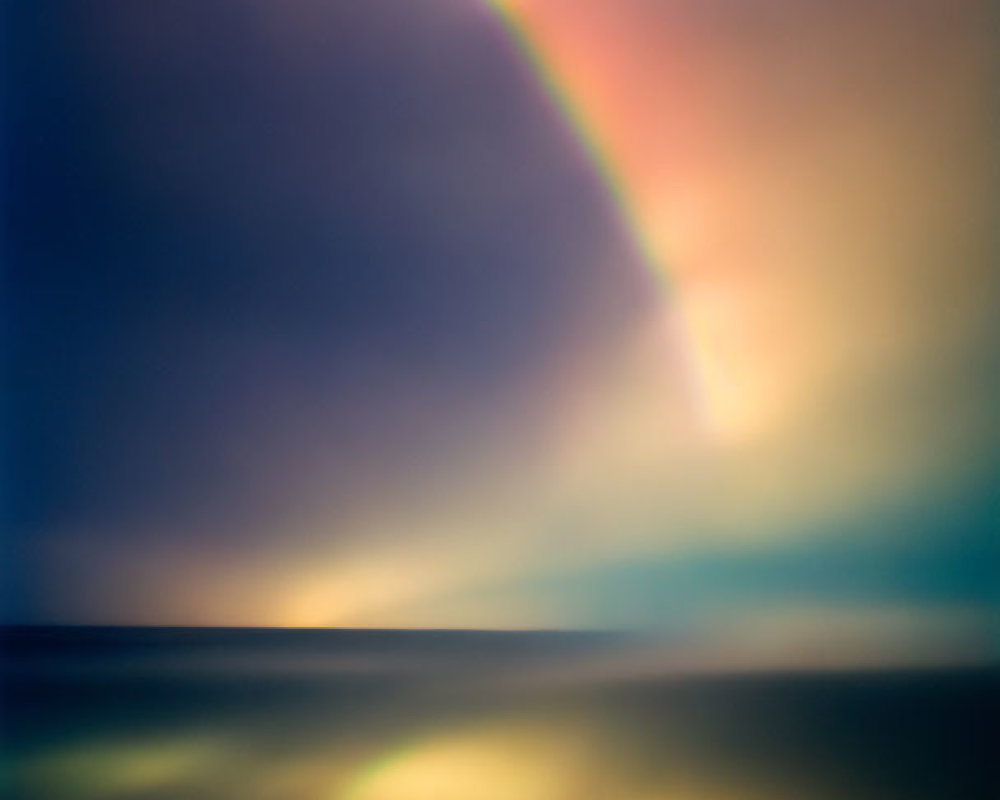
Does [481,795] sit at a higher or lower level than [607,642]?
lower

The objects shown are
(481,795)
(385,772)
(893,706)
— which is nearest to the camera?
(481,795)

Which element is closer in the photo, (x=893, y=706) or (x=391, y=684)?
(x=893, y=706)

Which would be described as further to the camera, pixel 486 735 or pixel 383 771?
pixel 486 735

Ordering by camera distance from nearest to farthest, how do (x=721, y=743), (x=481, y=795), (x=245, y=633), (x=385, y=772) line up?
(x=481, y=795) → (x=385, y=772) → (x=721, y=743) → (x=245, y=633)

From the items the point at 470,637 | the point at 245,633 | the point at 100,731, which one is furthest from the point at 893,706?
the point at 245,633

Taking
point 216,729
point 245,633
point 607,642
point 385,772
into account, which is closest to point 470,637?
point 607,642

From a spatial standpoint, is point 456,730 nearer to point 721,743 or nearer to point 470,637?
point 721,743

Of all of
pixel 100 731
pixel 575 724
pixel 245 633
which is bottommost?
pixel 575 724

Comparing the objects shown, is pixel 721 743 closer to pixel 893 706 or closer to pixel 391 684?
pixel 893 706
